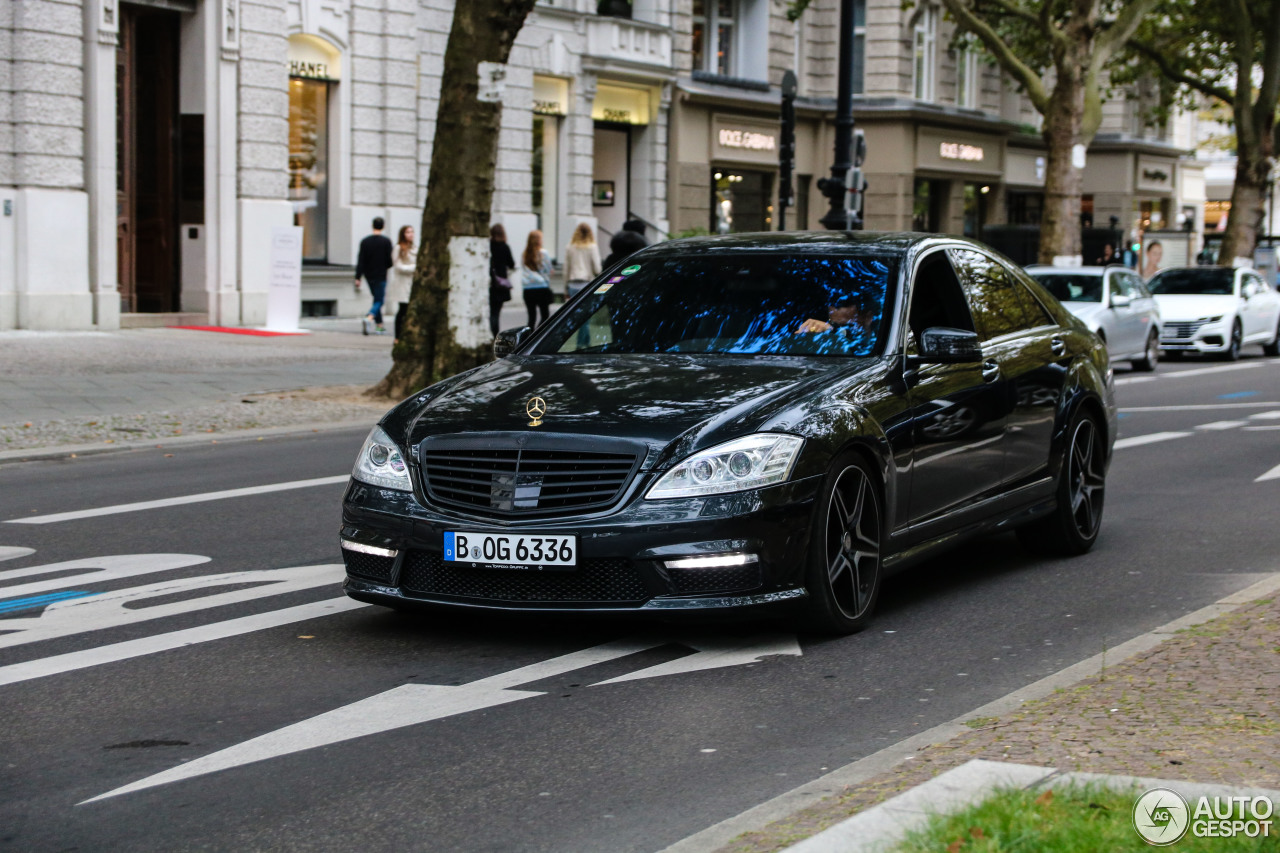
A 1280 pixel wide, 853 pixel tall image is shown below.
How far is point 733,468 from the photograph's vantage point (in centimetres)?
619

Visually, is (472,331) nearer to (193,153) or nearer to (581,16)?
(193,153)

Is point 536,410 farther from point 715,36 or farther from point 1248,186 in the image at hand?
→ point 1248,186

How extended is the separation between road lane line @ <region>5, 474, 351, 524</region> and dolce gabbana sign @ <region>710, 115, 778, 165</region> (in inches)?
1165

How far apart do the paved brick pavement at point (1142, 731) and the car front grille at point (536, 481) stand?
5.48ft

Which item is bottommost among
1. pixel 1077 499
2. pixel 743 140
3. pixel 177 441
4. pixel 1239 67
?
pixel 177 441

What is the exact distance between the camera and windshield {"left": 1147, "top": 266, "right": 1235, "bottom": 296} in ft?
96.1

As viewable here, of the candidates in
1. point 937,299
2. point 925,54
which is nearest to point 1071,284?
point 937,299

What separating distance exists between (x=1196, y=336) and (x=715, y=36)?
16201 millimetres

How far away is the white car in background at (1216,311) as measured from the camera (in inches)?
1108

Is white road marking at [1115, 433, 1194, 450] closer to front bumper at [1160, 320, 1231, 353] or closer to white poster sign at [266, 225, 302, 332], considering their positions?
front bumper at [1160, 320, 1231, 353]

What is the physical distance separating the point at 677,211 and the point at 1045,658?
110ft

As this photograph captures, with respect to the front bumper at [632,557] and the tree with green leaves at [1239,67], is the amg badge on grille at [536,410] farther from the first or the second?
the tree with green leaves at [1239,67]

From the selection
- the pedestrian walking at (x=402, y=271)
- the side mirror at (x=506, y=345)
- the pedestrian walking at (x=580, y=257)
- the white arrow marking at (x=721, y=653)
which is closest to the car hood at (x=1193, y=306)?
the pedestrian walking at (x=580, y=257)

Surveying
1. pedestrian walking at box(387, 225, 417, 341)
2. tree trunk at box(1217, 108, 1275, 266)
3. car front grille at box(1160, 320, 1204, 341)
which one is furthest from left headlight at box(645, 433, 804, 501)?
tree trunk at box(1217, 108, 1275, 266)
